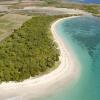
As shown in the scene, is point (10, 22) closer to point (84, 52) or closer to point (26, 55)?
point (84, 52)

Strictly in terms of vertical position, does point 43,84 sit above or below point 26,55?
below

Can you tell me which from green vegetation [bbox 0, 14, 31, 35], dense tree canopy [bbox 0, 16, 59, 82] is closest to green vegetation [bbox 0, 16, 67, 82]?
dense tree canopy [bbox 0, 16, 59, 82]

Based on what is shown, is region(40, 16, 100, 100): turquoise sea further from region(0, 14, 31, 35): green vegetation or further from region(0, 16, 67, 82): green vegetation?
region(0, 14, 31, 35): green vegetation

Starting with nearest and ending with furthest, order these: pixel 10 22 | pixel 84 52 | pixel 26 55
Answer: pixel 26 55 < pixel 84 52 < pixel 10 22

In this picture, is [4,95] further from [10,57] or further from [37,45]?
[37,45]

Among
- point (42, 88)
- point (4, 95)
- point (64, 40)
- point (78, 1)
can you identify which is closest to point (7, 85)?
point (4, 95)

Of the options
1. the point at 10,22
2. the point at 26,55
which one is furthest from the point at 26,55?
the point at 10,22
